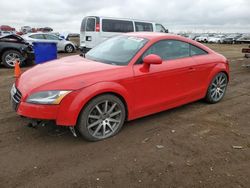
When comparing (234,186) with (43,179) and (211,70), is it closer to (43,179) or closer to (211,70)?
(43,179)

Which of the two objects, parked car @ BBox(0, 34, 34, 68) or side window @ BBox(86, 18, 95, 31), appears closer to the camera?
parked car @ BBox(0, 34, 34, 68)

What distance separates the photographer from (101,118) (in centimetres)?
426

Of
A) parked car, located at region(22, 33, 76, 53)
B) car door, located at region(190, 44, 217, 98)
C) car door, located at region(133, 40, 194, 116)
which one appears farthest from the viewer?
parked car, located at region(22, 33, 76, 53)

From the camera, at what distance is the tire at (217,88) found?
6.05 meters

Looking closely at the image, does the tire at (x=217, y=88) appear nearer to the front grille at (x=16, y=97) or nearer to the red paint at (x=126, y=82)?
the red paint at (x=126, y=82)

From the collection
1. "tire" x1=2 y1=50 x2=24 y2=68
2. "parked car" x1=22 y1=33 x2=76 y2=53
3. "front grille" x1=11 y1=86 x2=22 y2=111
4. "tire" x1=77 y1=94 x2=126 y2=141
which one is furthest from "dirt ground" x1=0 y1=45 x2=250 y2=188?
"parked car" x1=22 y1=33 x2=76 y2=53

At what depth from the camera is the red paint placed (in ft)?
12.7

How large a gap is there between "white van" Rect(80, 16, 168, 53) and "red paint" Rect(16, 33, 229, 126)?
32.5 feet

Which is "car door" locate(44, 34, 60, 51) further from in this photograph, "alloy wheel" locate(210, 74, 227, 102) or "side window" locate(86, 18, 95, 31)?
"alloy wheel" locate(210, 74, 227, 102)

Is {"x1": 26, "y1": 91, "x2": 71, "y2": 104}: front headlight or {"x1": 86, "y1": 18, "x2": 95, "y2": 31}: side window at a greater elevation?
{"x1": 86, "y1": 18, "x2": 95, "y2": 31}: side window

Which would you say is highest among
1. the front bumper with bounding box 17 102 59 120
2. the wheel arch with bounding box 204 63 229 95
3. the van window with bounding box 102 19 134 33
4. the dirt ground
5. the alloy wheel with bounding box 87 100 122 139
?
the van window with bounding box 102 19 134 33

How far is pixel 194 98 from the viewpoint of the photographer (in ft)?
18.7

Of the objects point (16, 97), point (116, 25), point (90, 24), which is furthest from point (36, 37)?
point (16, 97)

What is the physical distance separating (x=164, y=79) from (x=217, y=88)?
1921 millimetres
